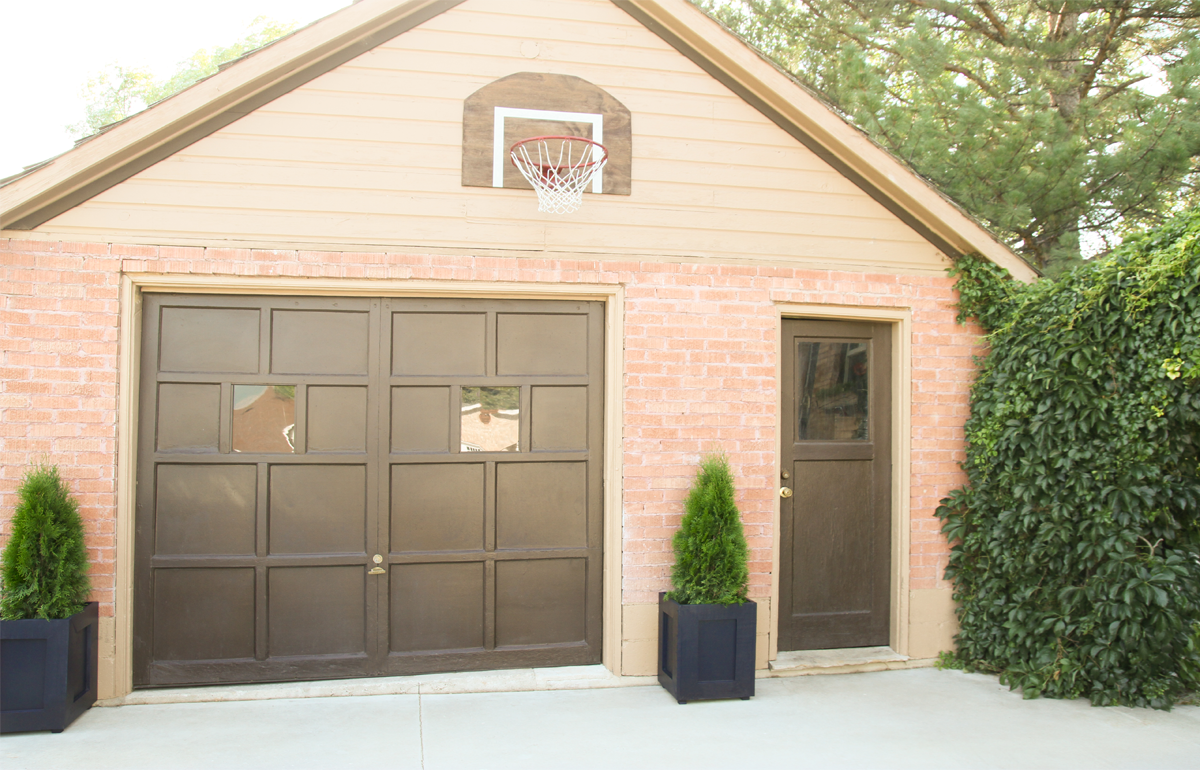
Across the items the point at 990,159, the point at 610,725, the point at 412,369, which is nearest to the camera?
the point at 610,725

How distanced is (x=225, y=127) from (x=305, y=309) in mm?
1114

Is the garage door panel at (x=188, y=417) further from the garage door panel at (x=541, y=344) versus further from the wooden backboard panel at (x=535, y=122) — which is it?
the wooden backboard panel at (x=535, y=122)

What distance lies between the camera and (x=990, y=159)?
7266mm

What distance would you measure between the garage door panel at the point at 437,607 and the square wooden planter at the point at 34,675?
1.66 metres

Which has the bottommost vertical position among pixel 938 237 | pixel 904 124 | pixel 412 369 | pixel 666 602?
pixel 666 602

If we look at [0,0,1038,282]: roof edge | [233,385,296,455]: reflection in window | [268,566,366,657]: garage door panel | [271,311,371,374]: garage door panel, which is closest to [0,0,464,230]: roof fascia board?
[0,0,1038,282]: roof edge

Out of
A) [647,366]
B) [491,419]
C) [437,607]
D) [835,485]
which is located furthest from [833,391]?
[437,607]

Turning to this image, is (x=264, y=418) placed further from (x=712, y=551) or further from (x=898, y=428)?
(x=898, y=428)

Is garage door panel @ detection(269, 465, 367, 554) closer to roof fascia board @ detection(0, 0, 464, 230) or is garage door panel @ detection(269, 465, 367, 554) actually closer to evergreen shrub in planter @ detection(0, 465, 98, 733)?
evergreen shrub in planter @ detection(0, 465, 98, 733)

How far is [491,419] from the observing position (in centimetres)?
502

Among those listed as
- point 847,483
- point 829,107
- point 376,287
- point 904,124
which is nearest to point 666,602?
point 847,483

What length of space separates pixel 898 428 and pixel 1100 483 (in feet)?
4.02

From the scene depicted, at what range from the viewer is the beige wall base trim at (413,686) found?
4547mm

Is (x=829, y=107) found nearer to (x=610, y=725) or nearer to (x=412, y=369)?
(x=412, y=369)
